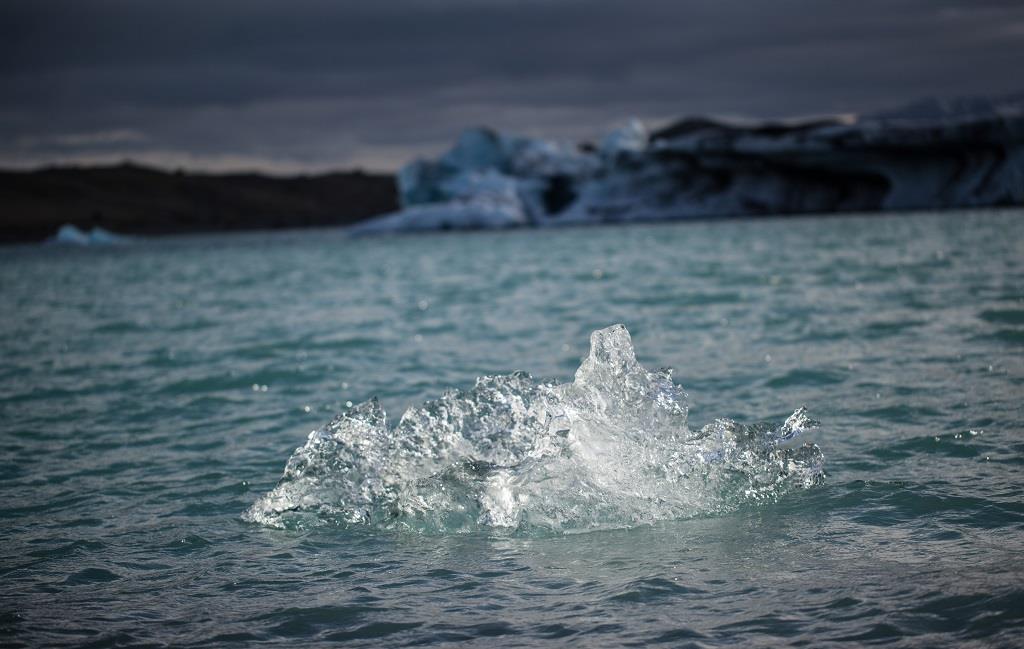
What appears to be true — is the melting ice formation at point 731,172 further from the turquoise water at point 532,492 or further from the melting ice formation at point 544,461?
the melting ice formation at point 544,461

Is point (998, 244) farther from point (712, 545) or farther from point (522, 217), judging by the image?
point (522, 217)

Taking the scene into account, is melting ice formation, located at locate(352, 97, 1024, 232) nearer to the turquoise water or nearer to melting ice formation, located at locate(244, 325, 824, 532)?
the turquoise water

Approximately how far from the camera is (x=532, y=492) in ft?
Result: 14.9

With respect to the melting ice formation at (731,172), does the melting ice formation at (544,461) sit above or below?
below

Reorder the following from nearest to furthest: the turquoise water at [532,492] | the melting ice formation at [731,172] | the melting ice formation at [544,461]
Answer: the turquoise water at [532,492] < the melting ice formation at [544,461] < the melting ice formation at [731,172]

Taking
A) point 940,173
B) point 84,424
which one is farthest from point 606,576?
point 940,173

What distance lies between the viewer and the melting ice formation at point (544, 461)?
4.54 m

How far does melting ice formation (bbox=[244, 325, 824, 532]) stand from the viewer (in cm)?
454

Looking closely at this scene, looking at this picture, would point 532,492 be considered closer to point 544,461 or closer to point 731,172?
point 544,461

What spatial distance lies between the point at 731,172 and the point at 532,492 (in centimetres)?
5323

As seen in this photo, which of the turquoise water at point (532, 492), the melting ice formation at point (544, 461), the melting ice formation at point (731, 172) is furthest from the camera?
the melting ice formation at point (731, 172)

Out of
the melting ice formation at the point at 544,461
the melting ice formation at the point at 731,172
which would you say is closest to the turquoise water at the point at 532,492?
the melting ice formation at the point at 544,461

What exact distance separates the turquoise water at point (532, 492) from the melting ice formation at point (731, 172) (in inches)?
1419

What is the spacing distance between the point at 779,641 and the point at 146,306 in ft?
55.0
